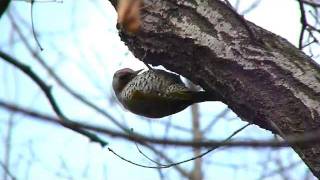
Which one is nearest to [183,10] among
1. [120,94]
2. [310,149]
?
[310,149]

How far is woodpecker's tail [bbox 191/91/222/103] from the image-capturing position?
8.32 feet

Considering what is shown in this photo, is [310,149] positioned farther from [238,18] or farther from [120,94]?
[120,94]

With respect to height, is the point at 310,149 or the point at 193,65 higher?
the point at 193,65

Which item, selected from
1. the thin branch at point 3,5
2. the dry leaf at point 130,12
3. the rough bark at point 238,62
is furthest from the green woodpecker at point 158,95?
the dry leaf at point 130,12

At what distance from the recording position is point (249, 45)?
2.29m

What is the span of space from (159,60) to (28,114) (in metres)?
1.84

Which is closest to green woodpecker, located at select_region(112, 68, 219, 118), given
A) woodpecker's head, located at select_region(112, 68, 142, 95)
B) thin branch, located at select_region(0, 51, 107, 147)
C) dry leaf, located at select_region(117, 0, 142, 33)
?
woodpecker's head, located at select_region(112, 68, 142, 95)

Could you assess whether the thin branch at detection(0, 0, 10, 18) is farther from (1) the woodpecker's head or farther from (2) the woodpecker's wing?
(1) the woodpecker's head

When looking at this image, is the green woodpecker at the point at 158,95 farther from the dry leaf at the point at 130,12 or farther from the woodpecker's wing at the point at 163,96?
the dry leaf at the point at 130,12

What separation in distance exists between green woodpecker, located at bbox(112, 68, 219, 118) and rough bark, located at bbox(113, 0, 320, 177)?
400 millimetres

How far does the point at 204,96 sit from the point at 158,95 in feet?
1.19

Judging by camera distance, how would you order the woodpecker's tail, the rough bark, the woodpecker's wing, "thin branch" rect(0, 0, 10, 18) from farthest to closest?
the woodpecker's wing < the woodpecker's tail < the rough bark < "thin branch" rect(0, 0, 10, 18)

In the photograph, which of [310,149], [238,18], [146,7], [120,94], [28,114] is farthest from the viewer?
[120,94]

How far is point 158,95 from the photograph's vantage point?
297 centimetres
